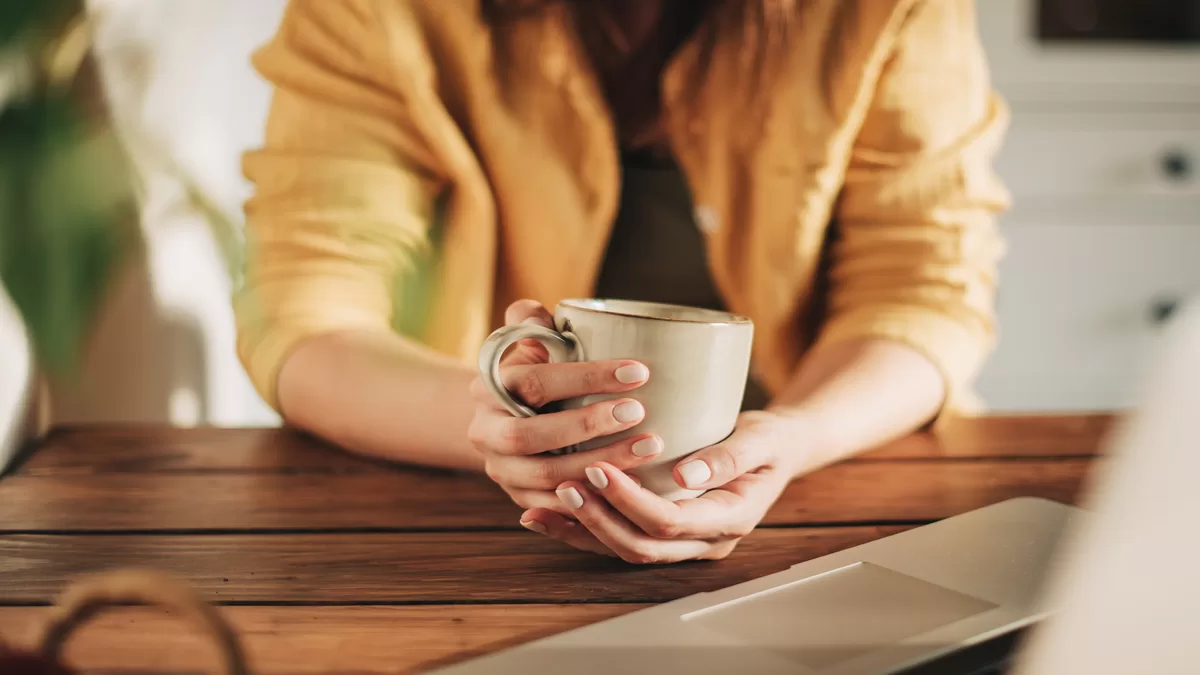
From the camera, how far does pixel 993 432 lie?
2.29 ft

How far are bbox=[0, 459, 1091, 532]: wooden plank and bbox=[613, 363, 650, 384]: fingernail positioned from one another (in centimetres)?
15

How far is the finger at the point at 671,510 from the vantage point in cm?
40

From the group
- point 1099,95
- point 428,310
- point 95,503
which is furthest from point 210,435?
point 1099,95

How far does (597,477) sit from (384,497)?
7.5 inches

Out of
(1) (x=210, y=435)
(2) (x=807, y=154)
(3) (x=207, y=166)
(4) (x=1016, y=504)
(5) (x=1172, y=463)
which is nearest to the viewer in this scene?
(5) (x=1172, y=463)

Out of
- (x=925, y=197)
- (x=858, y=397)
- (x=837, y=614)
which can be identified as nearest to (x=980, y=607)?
(x=837, y=614)

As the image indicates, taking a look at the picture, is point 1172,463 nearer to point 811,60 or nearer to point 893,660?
point 893,660

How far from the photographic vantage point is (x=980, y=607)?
0.36 meters

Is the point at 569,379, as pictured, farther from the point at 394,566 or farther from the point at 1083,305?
the point at 1083,305

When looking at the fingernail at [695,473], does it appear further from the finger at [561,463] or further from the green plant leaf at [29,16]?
the green plant leaf at [29,16]

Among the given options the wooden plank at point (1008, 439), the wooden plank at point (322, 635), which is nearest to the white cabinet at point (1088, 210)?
the wooden plank at point (1008, 439)

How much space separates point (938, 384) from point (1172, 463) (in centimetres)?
41

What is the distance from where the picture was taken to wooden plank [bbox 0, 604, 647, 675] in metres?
0.33

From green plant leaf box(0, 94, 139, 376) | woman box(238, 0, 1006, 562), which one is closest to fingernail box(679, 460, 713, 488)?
woman box(238, 0, 1006, 562)
